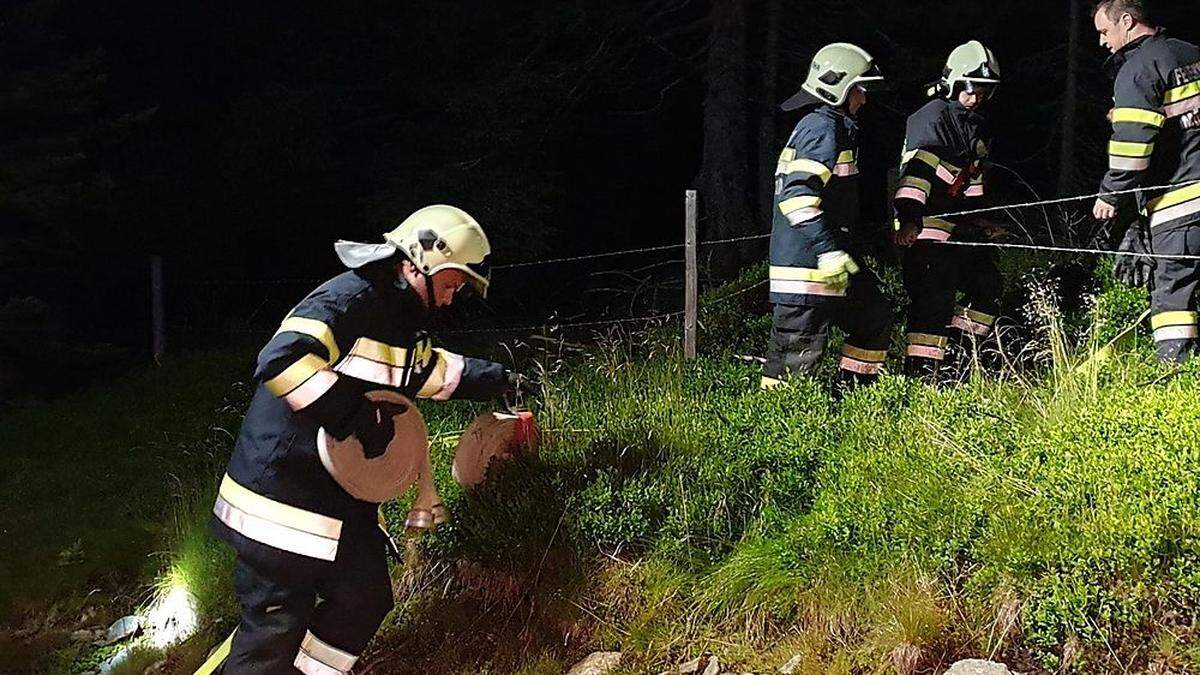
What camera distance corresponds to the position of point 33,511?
7012mm

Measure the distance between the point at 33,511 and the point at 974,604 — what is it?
5851 millimetres

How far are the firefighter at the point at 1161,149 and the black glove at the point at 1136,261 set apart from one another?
60 mm

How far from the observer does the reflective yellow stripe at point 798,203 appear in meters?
5.36

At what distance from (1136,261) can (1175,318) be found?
421 millimetres

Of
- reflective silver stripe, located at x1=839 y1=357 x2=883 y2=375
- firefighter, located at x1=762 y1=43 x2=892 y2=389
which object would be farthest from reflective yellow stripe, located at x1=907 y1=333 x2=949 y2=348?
firefighter, located at x1=762 y1=43 x2=892 y2=389

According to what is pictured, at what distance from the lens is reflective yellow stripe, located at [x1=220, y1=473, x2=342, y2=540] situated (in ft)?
12.2

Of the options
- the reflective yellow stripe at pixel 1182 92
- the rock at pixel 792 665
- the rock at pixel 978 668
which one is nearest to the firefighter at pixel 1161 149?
the reflective yellow stripe at pixel 1182 92

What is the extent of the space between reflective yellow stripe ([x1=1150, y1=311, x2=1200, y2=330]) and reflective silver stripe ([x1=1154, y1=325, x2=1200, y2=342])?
0.05ft

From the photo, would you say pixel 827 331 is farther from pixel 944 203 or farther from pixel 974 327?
pixel 974 327

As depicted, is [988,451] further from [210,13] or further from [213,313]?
[210,13]

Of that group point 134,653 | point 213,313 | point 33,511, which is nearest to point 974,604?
point 134,653

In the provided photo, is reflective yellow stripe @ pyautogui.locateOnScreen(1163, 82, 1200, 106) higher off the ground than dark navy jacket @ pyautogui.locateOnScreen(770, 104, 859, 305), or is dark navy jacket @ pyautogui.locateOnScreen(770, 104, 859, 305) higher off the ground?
reflective yellow stripe @ pyautogui.locateOnScreen(1163, 82, 1200, 106)

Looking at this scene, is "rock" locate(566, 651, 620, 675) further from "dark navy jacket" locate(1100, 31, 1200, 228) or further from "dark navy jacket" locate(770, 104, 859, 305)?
"dark navy jacket" locate(1100, 31, 1200, 228)

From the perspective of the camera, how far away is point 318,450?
12.2 feet
